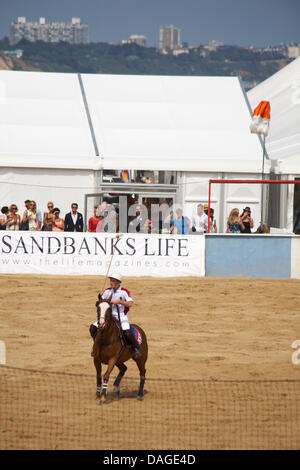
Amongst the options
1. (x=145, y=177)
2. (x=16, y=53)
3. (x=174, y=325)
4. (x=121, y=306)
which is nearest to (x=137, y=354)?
(x=121, y=306)

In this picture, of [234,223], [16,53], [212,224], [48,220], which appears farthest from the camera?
[16,53]

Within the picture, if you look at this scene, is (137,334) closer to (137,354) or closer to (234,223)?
(137,354)

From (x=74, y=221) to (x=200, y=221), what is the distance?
12.6 ft

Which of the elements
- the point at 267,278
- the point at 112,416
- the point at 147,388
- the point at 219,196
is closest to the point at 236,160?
the point at 219,196

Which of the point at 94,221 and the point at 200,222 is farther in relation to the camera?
the point at 200,222

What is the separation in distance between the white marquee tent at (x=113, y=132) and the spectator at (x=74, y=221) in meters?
1.35

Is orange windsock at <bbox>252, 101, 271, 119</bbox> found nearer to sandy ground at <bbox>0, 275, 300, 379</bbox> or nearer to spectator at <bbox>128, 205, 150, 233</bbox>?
spectator at <bbox>128, 205, 150, 233</bbox>

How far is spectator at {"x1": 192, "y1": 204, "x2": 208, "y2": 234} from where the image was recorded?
21.0m

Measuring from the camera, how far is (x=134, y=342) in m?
10.2

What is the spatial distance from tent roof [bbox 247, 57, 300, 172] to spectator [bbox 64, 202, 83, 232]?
741cm

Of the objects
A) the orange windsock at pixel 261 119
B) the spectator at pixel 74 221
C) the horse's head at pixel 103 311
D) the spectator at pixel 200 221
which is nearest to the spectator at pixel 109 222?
the spectator at pixel 74 221

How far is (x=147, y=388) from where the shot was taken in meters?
11.0

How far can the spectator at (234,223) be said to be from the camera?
68.1 ft

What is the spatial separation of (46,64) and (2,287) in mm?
187286
